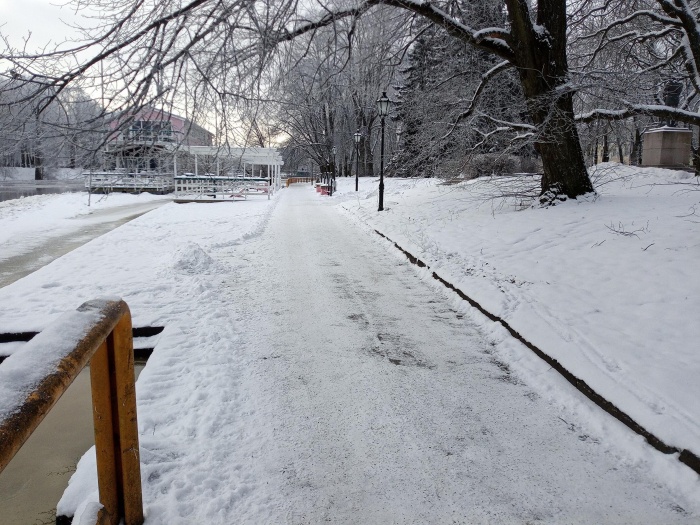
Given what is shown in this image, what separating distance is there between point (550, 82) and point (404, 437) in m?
9.11

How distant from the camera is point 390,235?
1209cm

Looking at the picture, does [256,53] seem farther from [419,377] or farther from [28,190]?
[28,190]

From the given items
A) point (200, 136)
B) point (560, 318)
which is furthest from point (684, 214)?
point (200, 136)

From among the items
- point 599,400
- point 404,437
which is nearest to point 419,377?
point 404,437

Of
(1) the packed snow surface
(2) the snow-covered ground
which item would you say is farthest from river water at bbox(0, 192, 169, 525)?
(2) the snow-covered ground

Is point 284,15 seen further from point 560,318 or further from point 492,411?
point 492,411

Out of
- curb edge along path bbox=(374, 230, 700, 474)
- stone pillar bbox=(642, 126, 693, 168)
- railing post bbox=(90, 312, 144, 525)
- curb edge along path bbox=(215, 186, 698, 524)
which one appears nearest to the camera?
railing post bbox=(90, 312, 144, 525)

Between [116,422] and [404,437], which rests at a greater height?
[116,422]

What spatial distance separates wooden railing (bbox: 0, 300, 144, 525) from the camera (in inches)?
46.5

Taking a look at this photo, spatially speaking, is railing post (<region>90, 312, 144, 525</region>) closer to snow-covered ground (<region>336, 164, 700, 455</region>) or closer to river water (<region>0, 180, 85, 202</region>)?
snow-covered ground (<region>336, 164, 700, 455</region>)

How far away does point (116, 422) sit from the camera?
6.79 feet

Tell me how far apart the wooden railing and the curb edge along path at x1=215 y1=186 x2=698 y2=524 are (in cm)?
71

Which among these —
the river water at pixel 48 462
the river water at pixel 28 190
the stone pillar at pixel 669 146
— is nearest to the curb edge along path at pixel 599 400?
the river water at pixel 48 462

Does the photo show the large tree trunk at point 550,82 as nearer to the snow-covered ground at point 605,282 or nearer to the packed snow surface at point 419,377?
the snow-covered ground at point 605,282
